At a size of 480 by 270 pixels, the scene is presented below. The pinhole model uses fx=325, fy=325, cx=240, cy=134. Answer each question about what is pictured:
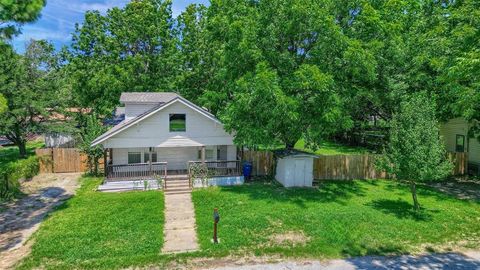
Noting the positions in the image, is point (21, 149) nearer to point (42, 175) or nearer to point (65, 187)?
point (42, 175)

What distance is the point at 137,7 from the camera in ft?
108

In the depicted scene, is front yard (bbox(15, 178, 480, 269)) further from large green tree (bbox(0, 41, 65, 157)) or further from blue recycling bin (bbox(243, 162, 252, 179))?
large green tree (bbox(0, 41, 65, 157))

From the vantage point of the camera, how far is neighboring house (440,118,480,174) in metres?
24.7

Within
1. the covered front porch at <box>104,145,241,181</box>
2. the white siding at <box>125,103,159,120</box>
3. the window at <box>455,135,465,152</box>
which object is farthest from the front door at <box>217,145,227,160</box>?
the window at <box>455,135,465,152</box>

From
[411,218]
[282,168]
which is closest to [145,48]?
[282,168]

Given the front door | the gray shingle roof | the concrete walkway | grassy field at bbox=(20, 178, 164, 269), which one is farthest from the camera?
the gray shingle roof

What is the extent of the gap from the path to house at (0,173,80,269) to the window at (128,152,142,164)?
11.9 feet

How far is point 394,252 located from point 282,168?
9389mm

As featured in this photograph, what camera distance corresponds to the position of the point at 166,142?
20.7 metres

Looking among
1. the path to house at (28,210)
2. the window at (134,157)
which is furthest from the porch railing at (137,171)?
the path to house at (28,210)

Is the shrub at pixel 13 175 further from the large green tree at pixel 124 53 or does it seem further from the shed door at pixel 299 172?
the shed door at pixel 299 172

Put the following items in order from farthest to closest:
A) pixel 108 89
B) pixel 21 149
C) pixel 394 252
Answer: pixel 108 89
pixel 21 149
pixel 394 252

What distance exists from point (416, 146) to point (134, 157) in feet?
54.5

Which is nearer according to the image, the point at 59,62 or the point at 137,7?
the point at 137,7
